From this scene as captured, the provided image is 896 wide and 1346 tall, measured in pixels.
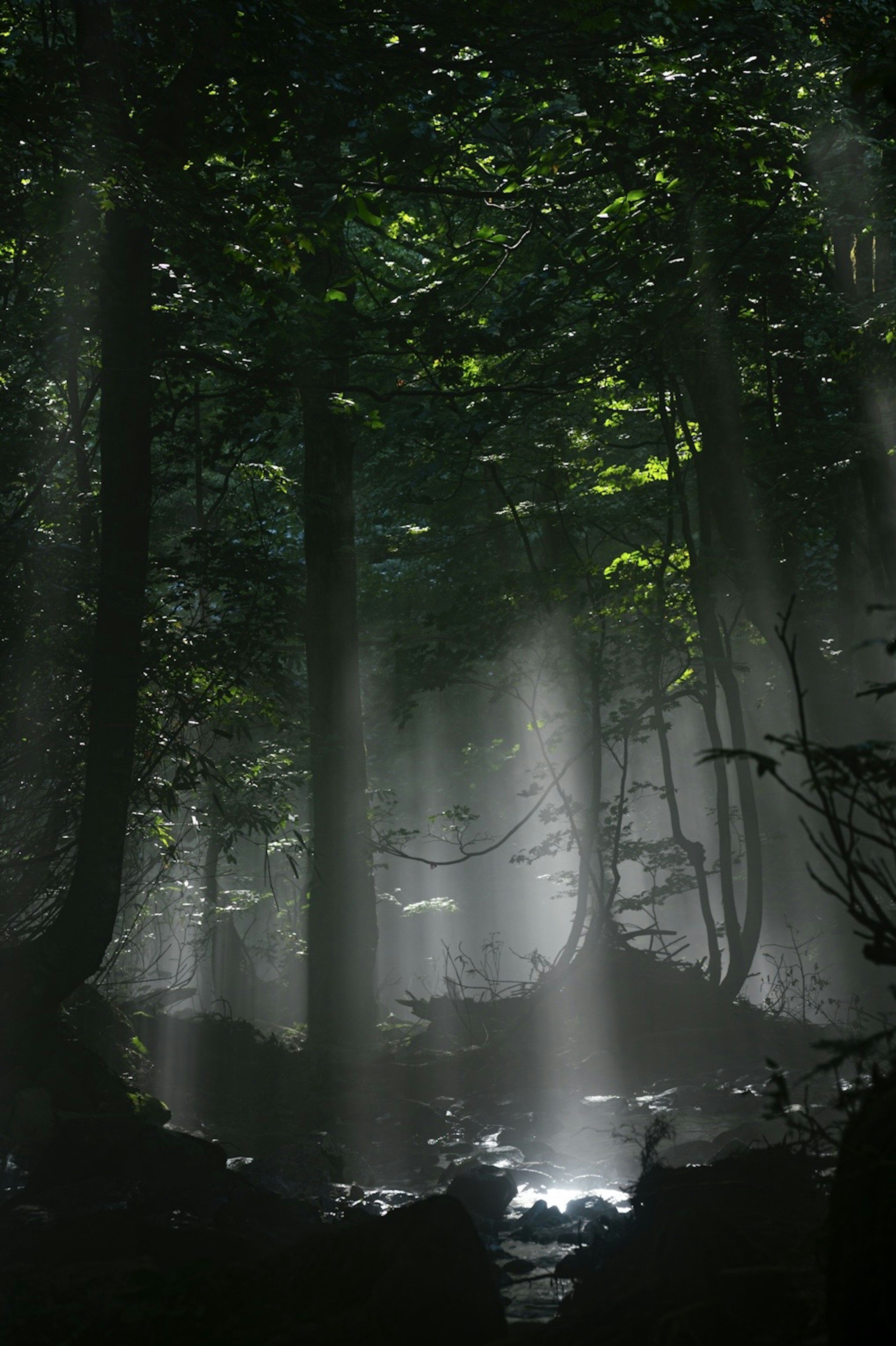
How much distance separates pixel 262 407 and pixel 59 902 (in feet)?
17.8

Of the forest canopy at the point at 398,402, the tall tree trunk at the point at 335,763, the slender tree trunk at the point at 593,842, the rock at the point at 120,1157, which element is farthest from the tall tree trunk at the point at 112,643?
the slender tree trunk at the point at 593,842

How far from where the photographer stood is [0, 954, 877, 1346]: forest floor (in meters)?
4.29

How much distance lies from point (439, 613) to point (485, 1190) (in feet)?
33.3

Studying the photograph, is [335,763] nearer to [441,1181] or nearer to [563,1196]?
[441,1181]

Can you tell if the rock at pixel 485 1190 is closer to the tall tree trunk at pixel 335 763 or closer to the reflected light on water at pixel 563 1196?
the reflected light on water at pixel 563 1196

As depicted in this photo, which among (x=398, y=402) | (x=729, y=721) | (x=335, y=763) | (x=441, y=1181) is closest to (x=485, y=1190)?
(x=441, y=1181)

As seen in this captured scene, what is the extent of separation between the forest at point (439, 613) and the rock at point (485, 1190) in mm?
42

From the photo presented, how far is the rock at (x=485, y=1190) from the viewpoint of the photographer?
24.6 feet

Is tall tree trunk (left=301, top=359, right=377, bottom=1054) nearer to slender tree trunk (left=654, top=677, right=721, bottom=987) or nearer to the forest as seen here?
the forest

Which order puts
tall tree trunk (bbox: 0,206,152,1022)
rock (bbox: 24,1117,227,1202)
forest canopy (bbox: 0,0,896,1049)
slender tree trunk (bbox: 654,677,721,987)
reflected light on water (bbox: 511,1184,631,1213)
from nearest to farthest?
rock (bbox: 24,1117,227,1202) → reflected light on water (bbox: 511,1184,631,1213) → forest canopy (bbox: 0,0,896,1049) → tall tree trunk (bbox: 0,206,152,1022) → slender tree trunk (bbox: 654,677,721,987)

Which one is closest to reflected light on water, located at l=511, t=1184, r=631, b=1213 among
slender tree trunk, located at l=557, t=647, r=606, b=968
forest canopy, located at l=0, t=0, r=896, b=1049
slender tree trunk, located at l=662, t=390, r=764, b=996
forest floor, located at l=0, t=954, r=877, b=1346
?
forest floor, located at l=0, t=954, r=877, b=1346

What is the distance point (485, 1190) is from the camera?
7.71m

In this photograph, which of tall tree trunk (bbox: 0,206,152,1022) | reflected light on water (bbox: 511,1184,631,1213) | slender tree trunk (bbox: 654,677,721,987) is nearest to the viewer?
reflected light on water (bbox: 511,1184,631,1213)

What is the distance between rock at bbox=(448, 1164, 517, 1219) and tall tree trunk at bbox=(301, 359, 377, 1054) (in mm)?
5724
